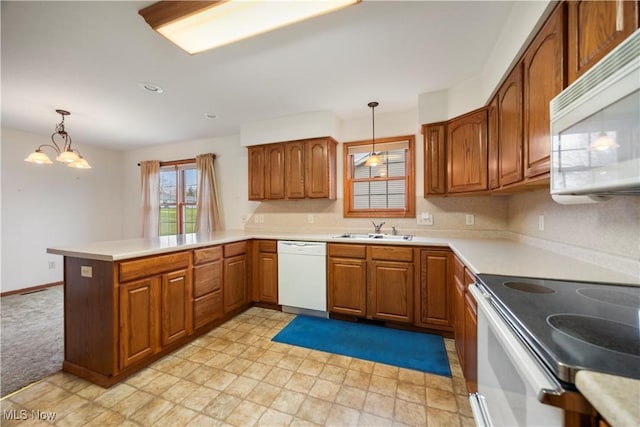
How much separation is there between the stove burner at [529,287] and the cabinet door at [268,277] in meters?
2.44

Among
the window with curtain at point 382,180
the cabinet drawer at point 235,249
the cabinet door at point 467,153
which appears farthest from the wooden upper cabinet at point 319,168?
the cabinet door at point 467,153

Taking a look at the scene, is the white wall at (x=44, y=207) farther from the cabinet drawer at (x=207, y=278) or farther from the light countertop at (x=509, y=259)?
the cabinet drawer at (x=207, y=278)

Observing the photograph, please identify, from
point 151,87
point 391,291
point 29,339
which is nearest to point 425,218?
point 391,291

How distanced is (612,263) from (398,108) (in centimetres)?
247

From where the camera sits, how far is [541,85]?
4.58ft

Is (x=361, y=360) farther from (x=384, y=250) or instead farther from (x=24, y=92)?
(x=24, y=92)

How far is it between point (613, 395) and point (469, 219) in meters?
2.72

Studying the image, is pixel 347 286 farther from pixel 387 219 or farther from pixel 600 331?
pixel 600 331

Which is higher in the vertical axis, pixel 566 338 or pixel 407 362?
pixel 566 338

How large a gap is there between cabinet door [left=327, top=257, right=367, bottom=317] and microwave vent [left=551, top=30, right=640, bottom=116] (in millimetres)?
2082

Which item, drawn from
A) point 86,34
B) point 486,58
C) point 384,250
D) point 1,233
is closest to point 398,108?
point 486,58

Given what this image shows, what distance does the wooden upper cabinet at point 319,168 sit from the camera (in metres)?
3.26

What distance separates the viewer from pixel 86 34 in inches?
70.7

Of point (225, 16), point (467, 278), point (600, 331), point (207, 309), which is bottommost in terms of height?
point (207, 309)
